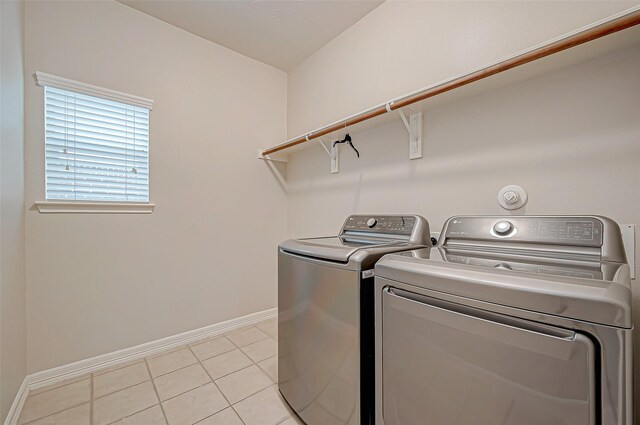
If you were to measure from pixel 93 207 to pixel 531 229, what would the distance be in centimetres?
248

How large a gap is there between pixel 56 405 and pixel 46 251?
2.86 feet

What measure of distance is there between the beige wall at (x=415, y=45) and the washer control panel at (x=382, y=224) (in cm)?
84

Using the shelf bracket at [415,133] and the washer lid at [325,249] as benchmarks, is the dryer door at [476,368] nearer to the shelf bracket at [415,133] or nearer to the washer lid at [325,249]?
the washer lid at [325,249]

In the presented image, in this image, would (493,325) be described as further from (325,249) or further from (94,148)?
(94,148)

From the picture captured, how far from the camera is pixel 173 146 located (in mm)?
2102

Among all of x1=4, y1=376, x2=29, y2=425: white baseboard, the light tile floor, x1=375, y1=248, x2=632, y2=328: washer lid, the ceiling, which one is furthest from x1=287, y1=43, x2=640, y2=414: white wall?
x1=4, y1=376, x2=29, y2=425: white baseboard

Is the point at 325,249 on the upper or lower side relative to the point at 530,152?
lower

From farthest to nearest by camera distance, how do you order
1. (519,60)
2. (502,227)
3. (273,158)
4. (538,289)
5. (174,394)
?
(273,158) < (174,394) < (502,227) < (519,60) < (538,289)

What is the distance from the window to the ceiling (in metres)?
0.72

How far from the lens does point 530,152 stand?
1.22 m

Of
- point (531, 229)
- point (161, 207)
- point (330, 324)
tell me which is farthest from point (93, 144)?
point (531, 229)

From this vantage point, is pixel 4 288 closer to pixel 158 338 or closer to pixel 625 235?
pixel 158 338

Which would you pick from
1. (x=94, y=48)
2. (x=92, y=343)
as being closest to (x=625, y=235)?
(x=92, y=343)

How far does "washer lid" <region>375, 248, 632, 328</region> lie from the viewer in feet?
1.79
